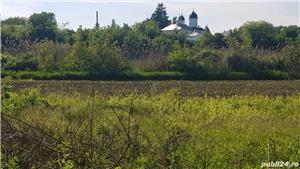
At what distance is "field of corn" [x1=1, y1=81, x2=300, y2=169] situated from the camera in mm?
4316

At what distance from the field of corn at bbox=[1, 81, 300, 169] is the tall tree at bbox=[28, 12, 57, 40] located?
2448 centimetres

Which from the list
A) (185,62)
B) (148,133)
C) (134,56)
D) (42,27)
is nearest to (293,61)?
(185,62)

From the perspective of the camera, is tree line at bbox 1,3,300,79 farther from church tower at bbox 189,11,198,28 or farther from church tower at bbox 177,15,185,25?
church tower at bbox 189,11,198,28

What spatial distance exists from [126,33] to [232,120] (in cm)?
2486

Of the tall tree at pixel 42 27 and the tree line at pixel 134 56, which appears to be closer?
the tree line at pixel 134 56

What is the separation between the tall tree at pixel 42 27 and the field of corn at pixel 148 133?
80.3 ft

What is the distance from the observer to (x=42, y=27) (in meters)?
35.3

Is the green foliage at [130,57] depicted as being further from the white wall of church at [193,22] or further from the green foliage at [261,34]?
the white wall of church at [193,22]

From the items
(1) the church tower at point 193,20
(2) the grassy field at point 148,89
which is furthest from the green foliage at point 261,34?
(1) the church tower at point 193,20

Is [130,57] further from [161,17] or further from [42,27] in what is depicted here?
[161,17]

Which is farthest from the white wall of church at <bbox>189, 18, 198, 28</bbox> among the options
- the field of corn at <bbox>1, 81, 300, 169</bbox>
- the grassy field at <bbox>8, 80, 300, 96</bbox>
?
the field of corn at <bbox>1, 81, 300, 169</bbox>

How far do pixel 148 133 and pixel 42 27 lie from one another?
29790 mm

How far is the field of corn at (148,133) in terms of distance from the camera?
432 cm

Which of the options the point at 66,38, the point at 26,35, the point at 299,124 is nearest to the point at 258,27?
the point at 66,38
